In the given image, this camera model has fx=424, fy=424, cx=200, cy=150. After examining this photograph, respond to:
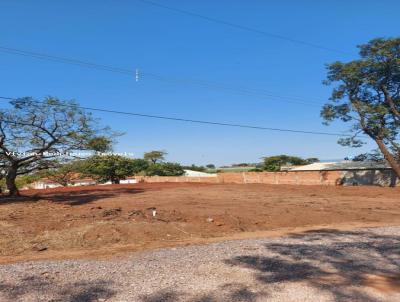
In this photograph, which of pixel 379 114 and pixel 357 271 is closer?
pixel 357 271

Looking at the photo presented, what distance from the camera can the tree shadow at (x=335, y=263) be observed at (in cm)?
582

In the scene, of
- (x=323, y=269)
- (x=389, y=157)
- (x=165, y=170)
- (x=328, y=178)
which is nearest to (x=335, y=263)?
(x=323, y=269)

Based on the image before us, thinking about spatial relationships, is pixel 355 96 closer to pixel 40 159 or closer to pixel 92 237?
pixel 40 159

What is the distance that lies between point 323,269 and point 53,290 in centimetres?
413

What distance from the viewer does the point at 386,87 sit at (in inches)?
1233

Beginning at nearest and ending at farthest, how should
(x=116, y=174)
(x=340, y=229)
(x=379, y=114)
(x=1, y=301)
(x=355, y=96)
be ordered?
1. (x=1, y=301)
2. (x=340, y=229)
3. (x=379, y=114)
4. (x=355, y=96)
5. (x=116, y=174)

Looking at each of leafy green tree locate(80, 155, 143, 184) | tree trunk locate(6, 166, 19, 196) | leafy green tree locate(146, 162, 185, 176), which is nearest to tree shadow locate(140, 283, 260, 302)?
tree trunk locate(6, 166, 19, 196)

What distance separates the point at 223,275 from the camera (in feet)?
21.2

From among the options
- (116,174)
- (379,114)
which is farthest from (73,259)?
(116,174)

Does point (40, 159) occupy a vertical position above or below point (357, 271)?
above

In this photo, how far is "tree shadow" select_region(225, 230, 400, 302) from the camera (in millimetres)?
5816

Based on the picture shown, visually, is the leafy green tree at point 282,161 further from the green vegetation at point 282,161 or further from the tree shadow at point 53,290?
the tree shadow at point 53,290

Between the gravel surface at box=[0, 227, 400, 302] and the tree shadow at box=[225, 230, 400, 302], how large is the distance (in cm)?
1

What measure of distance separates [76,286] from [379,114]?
28070 millimetres
